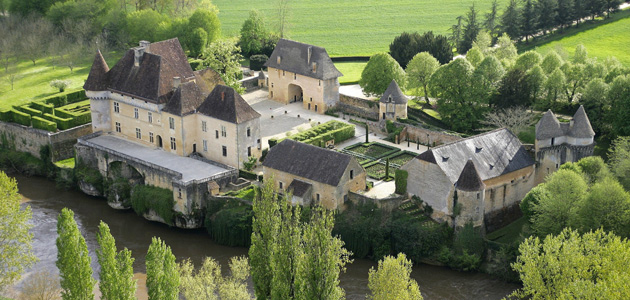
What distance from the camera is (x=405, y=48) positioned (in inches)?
4353

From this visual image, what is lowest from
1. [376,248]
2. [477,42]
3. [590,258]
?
[376,248]

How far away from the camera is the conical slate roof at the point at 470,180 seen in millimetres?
71312

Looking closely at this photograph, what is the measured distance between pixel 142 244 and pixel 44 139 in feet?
64.4

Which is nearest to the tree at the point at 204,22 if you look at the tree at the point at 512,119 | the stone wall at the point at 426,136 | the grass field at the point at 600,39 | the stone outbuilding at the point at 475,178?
the stone wall at the point at 426,136

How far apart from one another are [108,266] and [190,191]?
802 inches

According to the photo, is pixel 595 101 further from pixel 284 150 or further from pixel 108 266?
pixel 108 266

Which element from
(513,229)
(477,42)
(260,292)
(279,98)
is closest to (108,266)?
(260,292)

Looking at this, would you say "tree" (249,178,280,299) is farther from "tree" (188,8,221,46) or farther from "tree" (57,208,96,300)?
"tree" (188,8,221,46)

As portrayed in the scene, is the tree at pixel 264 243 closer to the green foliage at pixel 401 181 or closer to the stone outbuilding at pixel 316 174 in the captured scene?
the stone outbuilding at pixel 316 174

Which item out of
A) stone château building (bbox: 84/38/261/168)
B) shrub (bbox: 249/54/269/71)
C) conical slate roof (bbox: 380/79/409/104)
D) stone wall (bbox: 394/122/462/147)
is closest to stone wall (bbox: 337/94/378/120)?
conical slate roof (bbox: 380/79/409/104)

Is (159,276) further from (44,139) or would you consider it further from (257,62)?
(257,62)

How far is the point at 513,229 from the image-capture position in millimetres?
74812

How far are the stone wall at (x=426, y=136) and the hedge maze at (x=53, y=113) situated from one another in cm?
3243

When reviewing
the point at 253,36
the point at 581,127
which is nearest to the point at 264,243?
the point at 581,127
